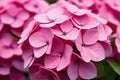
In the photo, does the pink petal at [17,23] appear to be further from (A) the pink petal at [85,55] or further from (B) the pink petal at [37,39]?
(A) the pink petal at [85,55]

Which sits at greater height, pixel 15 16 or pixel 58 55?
pixel 58 55

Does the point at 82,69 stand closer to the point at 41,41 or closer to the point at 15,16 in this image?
the point at 41,41

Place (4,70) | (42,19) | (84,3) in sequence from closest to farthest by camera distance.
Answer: (42,19) < (4,70) < (84,3)

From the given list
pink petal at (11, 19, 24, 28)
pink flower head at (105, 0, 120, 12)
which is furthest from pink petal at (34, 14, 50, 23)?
pink flower head at (105, 0, 120, 12)

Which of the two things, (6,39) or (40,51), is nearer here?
(40,51)

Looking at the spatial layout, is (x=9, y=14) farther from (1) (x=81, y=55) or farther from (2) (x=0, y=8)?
(1) (x=81, y=55)

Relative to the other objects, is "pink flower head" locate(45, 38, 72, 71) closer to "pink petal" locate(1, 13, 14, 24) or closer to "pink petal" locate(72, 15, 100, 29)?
"pink petal" locate(72, 15, 100, 29)

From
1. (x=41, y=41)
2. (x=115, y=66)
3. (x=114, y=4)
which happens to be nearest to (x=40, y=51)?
(x=41, y=41)
